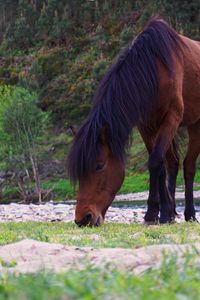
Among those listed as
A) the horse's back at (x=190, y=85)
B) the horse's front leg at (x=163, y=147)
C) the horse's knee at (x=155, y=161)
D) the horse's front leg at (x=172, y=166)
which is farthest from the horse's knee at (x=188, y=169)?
the horse's knee at (x=155, y=161)

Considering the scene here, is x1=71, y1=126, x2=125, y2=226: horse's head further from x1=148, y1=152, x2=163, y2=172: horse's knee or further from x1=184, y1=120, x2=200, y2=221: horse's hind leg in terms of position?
x1=184, y1=120, x2=200, y2=221: horse's hind leg

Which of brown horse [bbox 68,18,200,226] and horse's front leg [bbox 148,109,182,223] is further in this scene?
horse's front leg [bbox 148,109,182,223]

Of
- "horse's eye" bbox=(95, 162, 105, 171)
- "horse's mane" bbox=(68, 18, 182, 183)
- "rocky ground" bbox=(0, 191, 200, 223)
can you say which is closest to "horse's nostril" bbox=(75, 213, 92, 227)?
"horse's mane" bbox=(68, 18, 182, 183)

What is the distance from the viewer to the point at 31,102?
5178 cm

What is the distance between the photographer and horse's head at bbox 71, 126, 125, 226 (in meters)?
10.4

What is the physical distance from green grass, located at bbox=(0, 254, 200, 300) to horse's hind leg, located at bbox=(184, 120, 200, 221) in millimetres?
9479

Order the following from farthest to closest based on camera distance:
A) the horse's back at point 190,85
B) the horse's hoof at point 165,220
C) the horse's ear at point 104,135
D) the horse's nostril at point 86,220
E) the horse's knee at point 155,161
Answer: the horse's back at point 190,85 < the horse's hoof at point 165,220 < the horse's knee at point 155,161 < the horse's ear at point 104,135 < the horse's nostril at point 86,220

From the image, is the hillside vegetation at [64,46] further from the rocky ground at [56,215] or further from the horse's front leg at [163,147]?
the horse's front leg at [163,147]

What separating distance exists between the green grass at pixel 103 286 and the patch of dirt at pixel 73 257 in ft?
1.73

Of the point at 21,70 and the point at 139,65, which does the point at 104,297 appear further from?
the point at 21,70

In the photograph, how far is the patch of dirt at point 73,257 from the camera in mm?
4469

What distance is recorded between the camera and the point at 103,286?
304 cm

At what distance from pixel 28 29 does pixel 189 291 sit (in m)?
110

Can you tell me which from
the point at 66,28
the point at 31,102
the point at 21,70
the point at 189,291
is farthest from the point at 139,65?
the point at 66,28
